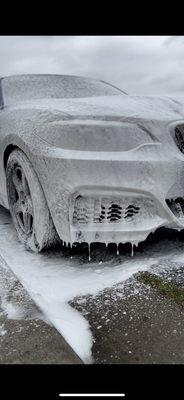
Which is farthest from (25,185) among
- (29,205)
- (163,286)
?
(163,286)

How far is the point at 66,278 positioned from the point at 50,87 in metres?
1.96

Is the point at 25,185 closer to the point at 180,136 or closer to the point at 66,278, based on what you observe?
the point at 66,278

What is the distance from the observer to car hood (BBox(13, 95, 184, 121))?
7.79ft

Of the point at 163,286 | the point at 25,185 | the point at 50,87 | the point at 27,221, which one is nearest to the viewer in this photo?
the point at 163,286

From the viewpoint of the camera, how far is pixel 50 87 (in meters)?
3.65

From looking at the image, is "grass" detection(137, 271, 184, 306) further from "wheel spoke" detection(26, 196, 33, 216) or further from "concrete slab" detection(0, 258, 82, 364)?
"wheel spoke" detection(26, 196, 33, 216)

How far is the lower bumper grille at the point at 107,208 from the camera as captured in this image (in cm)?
235

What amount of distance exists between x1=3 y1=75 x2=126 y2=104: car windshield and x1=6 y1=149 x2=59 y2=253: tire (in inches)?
27.1

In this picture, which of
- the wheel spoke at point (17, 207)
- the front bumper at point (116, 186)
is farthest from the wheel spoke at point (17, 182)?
the front bumper at point (116, 186)

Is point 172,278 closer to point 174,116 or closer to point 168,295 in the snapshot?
point 168,295

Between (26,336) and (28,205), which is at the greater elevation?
(28,205)

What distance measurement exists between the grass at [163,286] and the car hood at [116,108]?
3.11ft
